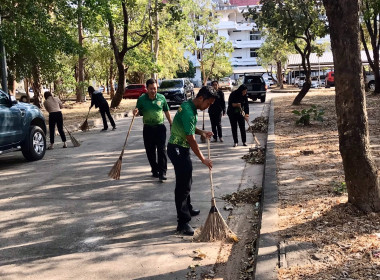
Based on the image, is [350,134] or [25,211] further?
[25,211]

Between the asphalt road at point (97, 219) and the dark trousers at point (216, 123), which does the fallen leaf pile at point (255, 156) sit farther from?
the dark trousers at point (216, 123)

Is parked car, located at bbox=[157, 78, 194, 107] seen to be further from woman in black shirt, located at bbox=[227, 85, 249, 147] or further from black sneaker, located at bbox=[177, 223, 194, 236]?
black sneaker, located at bbox=[177, 223, 194, 236]

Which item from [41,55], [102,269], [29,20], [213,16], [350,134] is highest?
[213,16]

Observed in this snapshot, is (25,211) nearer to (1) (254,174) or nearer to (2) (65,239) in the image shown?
(2) (65,239)

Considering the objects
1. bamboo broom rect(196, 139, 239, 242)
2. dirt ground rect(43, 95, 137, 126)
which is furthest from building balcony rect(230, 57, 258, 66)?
bamboo broom rect(196, 139, 239, 242)

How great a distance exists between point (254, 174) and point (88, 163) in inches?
146

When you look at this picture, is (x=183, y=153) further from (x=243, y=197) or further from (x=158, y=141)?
(x=158, y=141)

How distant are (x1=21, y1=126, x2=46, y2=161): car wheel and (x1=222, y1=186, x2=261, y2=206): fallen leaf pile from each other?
17.3 ft

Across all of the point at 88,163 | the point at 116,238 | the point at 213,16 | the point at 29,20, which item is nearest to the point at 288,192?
the point at 116,238

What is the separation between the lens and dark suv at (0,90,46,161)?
29.3ft

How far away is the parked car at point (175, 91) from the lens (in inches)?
963

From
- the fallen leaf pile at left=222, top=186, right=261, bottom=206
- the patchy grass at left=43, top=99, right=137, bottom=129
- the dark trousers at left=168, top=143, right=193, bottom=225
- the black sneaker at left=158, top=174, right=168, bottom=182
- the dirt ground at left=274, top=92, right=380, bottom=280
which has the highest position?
the patchy grass at left=43, top=99, right=137, bottom=129

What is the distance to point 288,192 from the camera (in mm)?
6176

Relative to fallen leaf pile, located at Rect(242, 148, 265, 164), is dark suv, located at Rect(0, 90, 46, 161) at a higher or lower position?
higher
